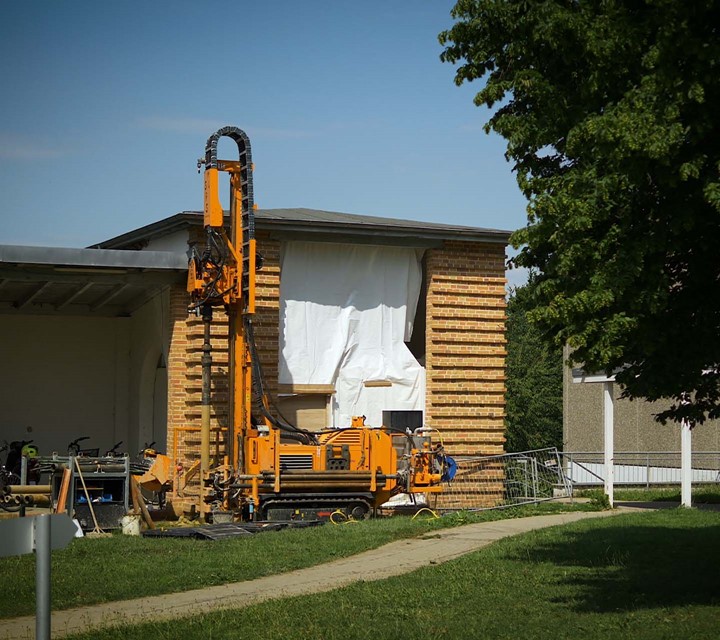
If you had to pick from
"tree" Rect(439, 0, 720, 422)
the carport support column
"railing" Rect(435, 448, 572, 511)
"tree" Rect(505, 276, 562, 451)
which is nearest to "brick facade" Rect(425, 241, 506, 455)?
"railing" Rect(435, 448, 572, 511)

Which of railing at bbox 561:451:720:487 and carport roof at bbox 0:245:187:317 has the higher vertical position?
carport roof at bbox 0:245:187:317

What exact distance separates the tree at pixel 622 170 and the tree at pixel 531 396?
4485cm

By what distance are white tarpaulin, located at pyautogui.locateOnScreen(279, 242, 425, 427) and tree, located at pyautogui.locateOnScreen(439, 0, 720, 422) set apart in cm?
1133

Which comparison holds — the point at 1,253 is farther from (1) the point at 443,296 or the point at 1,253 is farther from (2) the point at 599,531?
(2) the point at 599,531

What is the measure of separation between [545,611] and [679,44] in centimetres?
547

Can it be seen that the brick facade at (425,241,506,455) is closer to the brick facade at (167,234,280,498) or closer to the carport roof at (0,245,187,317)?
the brick facade at (167,234,280,498)

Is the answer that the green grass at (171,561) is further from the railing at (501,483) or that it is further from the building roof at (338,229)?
the building roof at (338,229)

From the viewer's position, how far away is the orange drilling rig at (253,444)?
19.7 meters

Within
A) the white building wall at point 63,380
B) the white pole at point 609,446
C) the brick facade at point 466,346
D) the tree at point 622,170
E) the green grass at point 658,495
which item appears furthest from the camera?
the white building wall at point 63,380

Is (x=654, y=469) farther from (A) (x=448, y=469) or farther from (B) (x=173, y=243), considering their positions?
(B) (x=173, y=243)

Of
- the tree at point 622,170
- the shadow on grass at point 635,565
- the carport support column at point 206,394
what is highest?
the tree at point 622,170

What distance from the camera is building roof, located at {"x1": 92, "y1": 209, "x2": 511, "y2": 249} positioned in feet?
72.2

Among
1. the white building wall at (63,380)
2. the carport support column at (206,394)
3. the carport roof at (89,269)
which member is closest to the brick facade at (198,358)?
the carport roof at (89,269)

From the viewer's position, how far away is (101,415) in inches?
1141
